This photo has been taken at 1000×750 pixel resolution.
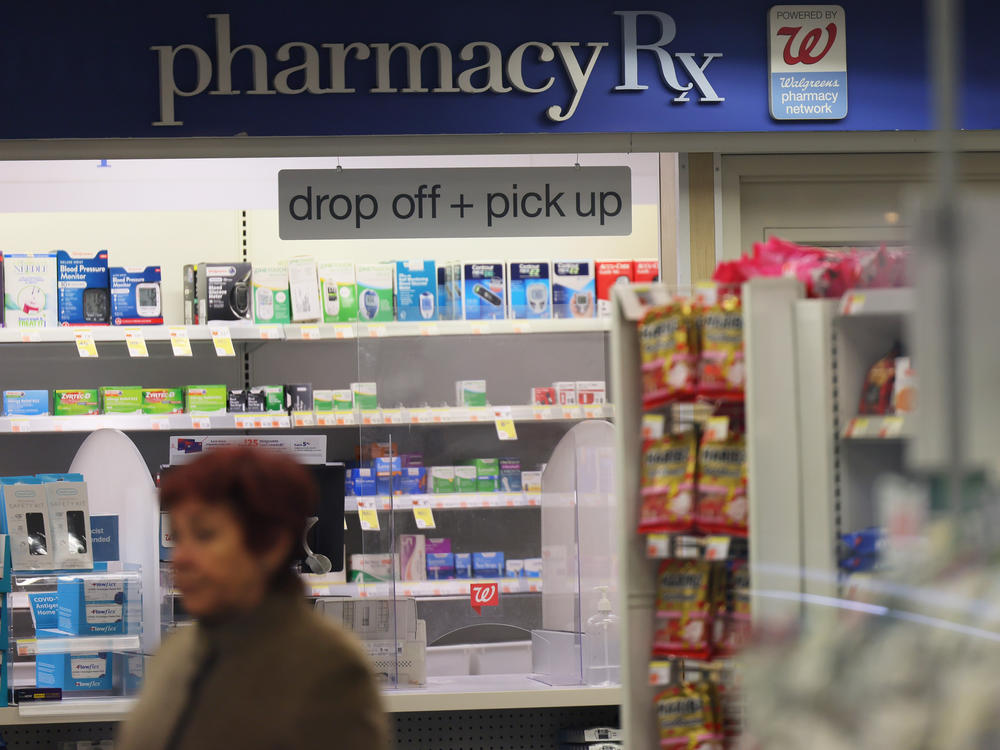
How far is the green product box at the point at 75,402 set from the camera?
5.08 m

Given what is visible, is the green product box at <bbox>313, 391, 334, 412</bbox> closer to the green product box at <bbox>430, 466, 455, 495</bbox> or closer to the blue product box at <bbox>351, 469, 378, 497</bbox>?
the blue product box at <bbox>351, 469, 378, 497</bbox>

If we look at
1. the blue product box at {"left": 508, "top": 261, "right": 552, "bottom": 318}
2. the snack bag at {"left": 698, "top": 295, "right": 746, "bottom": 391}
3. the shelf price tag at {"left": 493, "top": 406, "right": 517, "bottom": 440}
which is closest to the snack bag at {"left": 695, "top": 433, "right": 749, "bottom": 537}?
the snack bag at {"left": 698, "top": 295, "right": 746, "bottom": 391}

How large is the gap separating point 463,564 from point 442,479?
321 mm

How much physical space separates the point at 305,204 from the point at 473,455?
3.65 ft

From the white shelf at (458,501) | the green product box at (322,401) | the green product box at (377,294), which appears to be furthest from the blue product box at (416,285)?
the white shelf at (458,501)

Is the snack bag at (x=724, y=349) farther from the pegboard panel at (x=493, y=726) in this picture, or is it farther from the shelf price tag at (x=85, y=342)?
the shelf price tag at (x=85, y=342)

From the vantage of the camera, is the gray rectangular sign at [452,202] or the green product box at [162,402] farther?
the green product box at [162,402]

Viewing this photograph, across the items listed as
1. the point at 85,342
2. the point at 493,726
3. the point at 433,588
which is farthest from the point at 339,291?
the point at 493,726

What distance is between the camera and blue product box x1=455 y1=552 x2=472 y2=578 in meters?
4.31

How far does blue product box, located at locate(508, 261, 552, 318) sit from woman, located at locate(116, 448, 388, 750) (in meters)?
2.98

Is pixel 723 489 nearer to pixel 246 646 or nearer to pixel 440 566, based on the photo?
pixel 246 646

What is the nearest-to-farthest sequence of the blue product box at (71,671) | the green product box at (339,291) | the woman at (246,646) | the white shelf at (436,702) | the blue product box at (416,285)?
the woman at (246,646)
the white shelf at (436,702)
the blue product box at (71,671)
the blue product box at (416,285)
the green product box at (339,291)

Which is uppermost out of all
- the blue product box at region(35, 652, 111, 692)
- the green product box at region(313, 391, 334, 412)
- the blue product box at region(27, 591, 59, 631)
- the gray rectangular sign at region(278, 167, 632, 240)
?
the gray rectangular sign at region(278, 167, 632, 240)

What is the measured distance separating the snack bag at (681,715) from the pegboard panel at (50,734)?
259 cm
